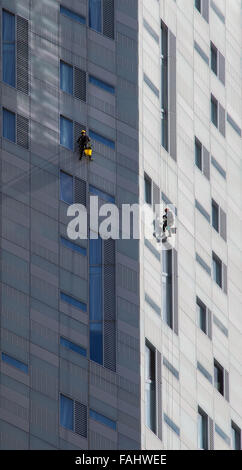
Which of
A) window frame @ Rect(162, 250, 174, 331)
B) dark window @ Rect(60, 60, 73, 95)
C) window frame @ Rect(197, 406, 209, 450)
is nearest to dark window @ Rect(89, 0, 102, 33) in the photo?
dark window @ Rect(60, 60, 73, 95)

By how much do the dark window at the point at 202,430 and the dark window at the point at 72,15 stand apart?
15517mm

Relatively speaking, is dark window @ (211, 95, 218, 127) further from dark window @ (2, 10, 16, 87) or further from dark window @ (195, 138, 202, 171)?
dark window @ (2, 10, 16, 87)

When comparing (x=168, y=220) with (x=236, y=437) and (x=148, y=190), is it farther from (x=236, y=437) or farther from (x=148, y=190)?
A: (x=236, y=437)

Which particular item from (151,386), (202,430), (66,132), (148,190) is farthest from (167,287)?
(66,132)

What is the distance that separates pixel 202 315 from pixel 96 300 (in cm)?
698

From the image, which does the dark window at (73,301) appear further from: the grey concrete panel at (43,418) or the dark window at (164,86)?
the dark window at (164,86)

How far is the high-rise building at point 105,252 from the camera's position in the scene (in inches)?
4444

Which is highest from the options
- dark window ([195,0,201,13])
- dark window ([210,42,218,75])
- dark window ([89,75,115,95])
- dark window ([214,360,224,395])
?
dark window ([195,0,201,13])

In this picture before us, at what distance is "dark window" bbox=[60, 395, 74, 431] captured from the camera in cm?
11256

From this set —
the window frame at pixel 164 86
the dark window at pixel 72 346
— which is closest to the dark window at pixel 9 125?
the window frame at pixel 164 86

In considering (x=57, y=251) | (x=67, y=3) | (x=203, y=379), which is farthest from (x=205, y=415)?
(x=67, y=3)

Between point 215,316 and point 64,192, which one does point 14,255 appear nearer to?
point 64,192

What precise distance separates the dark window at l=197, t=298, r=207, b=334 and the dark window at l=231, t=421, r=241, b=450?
413 centimetres
